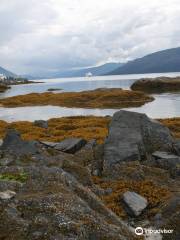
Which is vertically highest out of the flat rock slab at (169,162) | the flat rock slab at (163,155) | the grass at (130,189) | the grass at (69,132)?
the flat rock slab at (163,155)

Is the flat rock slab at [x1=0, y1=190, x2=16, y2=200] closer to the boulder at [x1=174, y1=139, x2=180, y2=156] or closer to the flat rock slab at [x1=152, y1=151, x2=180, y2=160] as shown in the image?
the flat rock slab at [x1=152, y1=151, x2=180, y2=160]

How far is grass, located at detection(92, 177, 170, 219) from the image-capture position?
1256cm

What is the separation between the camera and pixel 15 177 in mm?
10969

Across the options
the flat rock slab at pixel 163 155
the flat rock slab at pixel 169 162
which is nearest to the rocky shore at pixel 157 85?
the flat rock slab at pixel 163 155

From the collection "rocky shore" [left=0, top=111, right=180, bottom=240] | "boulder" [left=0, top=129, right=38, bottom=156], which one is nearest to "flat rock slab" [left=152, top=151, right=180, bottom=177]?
"rocky shore" [left=0, top=111, right=180, bottom=240]

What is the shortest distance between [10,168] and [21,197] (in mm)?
2549

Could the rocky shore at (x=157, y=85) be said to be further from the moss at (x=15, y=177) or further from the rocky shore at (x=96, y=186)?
the moss at (x=15, y=177)

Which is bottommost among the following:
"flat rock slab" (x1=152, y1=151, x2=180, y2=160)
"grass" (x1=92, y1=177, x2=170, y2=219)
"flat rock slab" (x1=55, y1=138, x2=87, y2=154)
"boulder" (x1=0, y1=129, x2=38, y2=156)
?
"grass" (x1=92, y1=177, x2=170, y2=219)

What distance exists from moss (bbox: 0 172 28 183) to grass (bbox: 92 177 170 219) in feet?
10.5

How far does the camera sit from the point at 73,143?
755 inches

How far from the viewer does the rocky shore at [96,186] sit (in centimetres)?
828

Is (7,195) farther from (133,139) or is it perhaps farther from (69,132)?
(69,132)

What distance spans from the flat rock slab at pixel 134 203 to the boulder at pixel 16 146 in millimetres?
4837

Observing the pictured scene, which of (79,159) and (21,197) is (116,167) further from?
(21,197)
